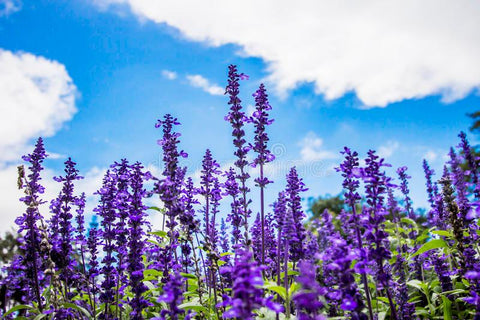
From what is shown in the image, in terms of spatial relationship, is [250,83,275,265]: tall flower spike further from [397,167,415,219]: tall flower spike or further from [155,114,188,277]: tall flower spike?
[397,167,415,219]: tall flower spike

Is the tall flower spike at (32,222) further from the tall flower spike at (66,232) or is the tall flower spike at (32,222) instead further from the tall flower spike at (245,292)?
the tall flower spike at (245,292)

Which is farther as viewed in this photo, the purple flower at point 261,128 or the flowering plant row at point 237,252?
the purple flower at point 261,128

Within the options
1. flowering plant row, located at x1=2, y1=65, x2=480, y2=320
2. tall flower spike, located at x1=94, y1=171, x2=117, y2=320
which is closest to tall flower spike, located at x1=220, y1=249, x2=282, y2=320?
flowering plant row, located at x1=2, y1=65, x2=480, y2=320

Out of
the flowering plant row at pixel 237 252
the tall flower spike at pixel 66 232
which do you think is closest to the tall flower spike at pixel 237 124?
the flowering plant row at pixel 237 252

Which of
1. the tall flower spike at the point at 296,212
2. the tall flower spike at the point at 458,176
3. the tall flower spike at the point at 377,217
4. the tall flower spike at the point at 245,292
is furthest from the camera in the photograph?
the tall flower spike at the point at 458,176

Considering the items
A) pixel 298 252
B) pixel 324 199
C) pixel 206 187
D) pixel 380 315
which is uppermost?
pixel 324 199

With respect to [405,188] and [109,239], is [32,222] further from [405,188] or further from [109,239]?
[405,188]

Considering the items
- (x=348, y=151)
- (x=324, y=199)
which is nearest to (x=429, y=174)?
(x=348, y=151)

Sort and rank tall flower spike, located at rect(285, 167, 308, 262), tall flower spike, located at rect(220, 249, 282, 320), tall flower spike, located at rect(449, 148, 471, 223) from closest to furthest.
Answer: tall flower spike, located at rect(220, 249, 282, 320) → tall flower spike, located at rect(285, 167, 308, 262) → tall flower spike, located at rect(449, 148, 471, 223)


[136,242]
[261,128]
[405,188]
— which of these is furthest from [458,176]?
[136,242]

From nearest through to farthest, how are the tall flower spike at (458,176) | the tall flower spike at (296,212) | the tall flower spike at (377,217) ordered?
the tall flower spike at (377,217) < the tall flower spike at (296,212) < the tall flower spike at (458,176)

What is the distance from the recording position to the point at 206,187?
8773 mm

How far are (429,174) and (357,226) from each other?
1634 cm

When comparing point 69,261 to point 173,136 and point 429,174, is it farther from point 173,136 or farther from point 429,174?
point 429,174
